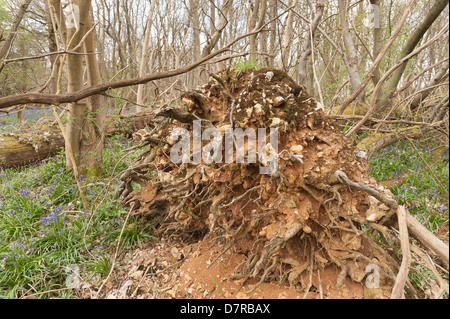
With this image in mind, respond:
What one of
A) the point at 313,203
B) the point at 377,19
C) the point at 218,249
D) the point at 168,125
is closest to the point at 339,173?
the point at 313,203

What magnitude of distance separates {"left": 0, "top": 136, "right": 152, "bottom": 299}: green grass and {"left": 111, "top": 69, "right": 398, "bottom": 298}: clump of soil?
550 mm

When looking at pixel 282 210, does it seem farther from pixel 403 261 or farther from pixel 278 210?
pixel 403 261

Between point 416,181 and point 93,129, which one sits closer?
point 416,181

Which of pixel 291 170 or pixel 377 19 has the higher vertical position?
pixel 377 19

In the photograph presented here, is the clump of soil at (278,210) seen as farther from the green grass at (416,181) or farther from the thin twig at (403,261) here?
the green grass at (416,181)

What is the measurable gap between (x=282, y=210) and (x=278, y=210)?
27 millimetres

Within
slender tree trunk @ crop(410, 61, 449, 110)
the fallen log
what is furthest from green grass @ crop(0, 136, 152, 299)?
slender tree trunk @ crop(410, 61, 449, 110)

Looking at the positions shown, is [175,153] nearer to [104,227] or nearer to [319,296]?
[104,227]

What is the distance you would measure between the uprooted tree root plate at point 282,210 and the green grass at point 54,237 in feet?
2.15

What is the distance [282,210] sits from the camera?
5.08ft

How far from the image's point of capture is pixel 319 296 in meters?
1.33

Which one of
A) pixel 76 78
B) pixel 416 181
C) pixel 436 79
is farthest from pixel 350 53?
pixel 76 78

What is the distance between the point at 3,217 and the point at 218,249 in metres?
2.87

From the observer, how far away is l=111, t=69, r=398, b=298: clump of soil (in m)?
1.42
